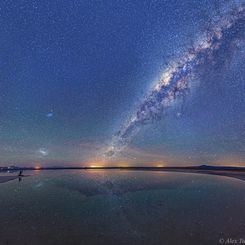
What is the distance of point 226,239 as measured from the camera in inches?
412

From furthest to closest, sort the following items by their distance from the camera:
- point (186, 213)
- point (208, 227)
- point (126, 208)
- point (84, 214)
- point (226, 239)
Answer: point (126, 208) → point (84, 214) → point (186, 213) → point (208, 227) → point (226, 239)

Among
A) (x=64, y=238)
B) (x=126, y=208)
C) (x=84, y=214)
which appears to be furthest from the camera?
(x=126, y=208)

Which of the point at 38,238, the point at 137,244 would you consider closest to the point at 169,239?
the point at 137,244

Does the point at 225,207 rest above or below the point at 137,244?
above

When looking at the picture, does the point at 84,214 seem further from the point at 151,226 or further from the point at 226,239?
the point at 226,239

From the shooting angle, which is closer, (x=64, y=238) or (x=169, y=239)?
→ (x=169, y=239)

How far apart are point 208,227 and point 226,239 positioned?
2.13m

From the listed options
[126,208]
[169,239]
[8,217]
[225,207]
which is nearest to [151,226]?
[169,239]

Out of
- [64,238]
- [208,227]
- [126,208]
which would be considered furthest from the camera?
[126,208]

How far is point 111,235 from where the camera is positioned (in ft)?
39.2

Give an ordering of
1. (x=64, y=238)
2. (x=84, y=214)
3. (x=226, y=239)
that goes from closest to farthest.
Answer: (x=226, y=239), (x=64, y=238), (x=84, y=214)

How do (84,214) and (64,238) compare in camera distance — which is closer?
(64,238)

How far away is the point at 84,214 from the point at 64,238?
6007 mm

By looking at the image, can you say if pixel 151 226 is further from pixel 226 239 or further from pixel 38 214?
pixel 38 214
